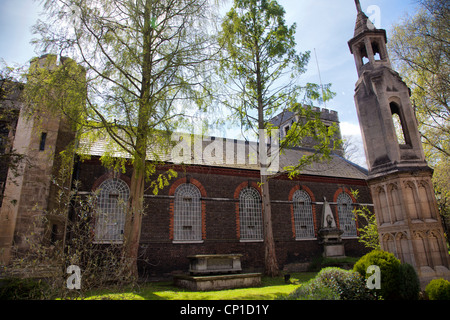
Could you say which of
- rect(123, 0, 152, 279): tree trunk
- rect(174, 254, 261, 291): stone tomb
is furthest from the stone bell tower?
rect(123, 0, 152, 279): tree trunk

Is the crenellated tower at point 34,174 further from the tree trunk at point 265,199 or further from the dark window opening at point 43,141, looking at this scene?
the tree trunk at point 265,199

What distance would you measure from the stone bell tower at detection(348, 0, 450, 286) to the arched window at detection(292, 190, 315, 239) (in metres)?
11.9

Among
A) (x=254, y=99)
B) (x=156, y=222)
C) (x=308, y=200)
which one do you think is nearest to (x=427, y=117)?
(x=308, y=200)

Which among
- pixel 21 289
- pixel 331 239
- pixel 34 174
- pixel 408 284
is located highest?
pixel 34 174

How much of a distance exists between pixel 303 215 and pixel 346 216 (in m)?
3.99

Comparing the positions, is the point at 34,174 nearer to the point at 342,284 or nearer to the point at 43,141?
the point at 43,141

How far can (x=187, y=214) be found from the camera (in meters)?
16.2

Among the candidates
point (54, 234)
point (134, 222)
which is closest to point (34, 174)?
point (54, 234)

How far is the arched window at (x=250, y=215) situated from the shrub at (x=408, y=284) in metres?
11.3

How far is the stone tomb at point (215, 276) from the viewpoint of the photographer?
35.6 feet

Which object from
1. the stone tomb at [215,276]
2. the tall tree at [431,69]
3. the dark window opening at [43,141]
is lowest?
the stone tomb at [215,276]

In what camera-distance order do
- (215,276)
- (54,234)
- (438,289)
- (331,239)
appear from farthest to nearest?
(331,239) < (54,234) < (215,276) < (438,289)

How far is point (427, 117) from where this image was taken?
1659 centimetres

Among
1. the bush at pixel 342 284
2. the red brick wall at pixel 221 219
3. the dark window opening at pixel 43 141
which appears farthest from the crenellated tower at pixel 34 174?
the bush at pixel 342 284
